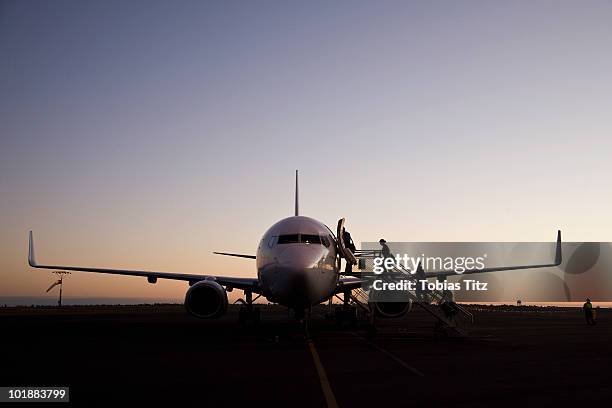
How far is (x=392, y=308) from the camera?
2217 cm

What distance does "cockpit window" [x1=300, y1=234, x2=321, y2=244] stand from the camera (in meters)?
19.0

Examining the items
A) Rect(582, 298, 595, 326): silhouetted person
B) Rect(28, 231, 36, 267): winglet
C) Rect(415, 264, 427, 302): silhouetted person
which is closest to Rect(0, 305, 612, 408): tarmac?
Rect(415, 264, 427, 302): silhouetted person

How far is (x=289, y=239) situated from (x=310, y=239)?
2.29 feet

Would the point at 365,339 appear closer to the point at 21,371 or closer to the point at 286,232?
the point at 286,232

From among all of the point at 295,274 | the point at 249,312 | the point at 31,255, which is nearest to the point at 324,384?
the point at 295,274

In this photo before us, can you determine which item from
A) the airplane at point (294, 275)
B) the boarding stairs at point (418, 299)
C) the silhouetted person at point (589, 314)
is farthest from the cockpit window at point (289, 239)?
the silhouetted person at point (589, 314)

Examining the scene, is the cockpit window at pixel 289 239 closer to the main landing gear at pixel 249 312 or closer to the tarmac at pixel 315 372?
the tarmac at pixel 315 372

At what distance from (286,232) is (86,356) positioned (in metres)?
7.61

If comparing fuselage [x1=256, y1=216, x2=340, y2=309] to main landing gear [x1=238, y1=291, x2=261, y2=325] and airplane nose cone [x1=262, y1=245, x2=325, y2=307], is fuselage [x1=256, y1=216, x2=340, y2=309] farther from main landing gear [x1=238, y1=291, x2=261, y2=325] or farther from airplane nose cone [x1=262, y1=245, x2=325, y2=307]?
main landing gear [x1=238, y1=291, x2=261, y2=325]

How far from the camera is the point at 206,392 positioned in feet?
29.5

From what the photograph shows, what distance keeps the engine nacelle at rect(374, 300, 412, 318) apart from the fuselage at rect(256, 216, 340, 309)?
2715mm

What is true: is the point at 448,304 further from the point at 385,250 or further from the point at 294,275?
the point at 294,275

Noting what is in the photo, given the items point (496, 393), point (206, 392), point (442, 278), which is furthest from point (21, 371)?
point (442, 278)

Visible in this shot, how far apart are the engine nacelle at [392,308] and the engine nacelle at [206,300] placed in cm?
571
